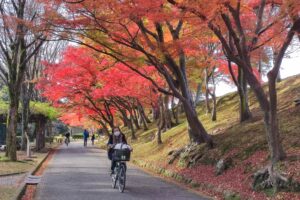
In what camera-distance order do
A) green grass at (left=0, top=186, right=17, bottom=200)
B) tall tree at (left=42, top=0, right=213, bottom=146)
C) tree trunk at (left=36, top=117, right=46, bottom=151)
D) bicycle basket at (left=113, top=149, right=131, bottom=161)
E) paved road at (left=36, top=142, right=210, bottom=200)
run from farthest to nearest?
tree trunk at (left=36, top=117, right=46, bottom=151)
tall tree at (left=42, top=0, right=213, bottom=146)
bicycle basket at (left=113, top=149, right=131, bottom=161)
paved road at (left=36, top=142, right=210, bottom=200)
green grass at (left=0, top=186, right=17, bottom=200)

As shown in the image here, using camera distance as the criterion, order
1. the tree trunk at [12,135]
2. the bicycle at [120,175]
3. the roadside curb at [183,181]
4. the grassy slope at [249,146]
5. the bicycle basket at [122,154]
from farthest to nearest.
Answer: the tree trunk at [12,135] < the bicycle basket at [122,154] < the grassy slope at [249,146] < the bicycle at [120,175] < the roadside curb at [183,181]

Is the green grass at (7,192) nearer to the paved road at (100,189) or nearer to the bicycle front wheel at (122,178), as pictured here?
the paved road at (100,189)

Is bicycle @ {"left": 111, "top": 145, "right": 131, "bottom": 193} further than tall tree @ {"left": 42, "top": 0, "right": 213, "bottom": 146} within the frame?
No

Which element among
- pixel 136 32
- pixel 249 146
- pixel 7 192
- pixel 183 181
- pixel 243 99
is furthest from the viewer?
pixel 243 99

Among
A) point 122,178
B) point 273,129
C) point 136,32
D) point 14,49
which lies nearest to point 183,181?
point 122,178

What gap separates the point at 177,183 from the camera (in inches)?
552

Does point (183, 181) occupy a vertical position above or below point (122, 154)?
below

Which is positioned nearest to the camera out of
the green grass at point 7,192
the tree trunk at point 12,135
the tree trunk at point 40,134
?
the green grass at point 7,192

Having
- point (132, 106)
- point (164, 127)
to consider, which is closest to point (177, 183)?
point (164, 127)

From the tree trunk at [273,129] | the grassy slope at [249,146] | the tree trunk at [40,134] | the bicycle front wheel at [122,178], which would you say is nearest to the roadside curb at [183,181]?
the grassy slope at [249,146]

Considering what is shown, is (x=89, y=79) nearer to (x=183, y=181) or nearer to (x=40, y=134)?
(x=40, y=134)

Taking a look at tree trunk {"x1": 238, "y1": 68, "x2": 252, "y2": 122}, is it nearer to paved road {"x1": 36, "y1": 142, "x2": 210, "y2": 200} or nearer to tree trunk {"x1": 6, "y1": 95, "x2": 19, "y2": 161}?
paved road {"x1": 36, "y1": 142, "x2": 210, "y2": 200}

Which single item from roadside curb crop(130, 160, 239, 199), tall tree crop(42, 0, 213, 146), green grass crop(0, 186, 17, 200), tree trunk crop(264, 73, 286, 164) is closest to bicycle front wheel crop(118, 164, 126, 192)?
roadside curb crop(130, 160, 239, 199)

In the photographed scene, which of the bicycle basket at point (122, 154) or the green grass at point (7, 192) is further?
the bicycle basket at point (122, 154)
